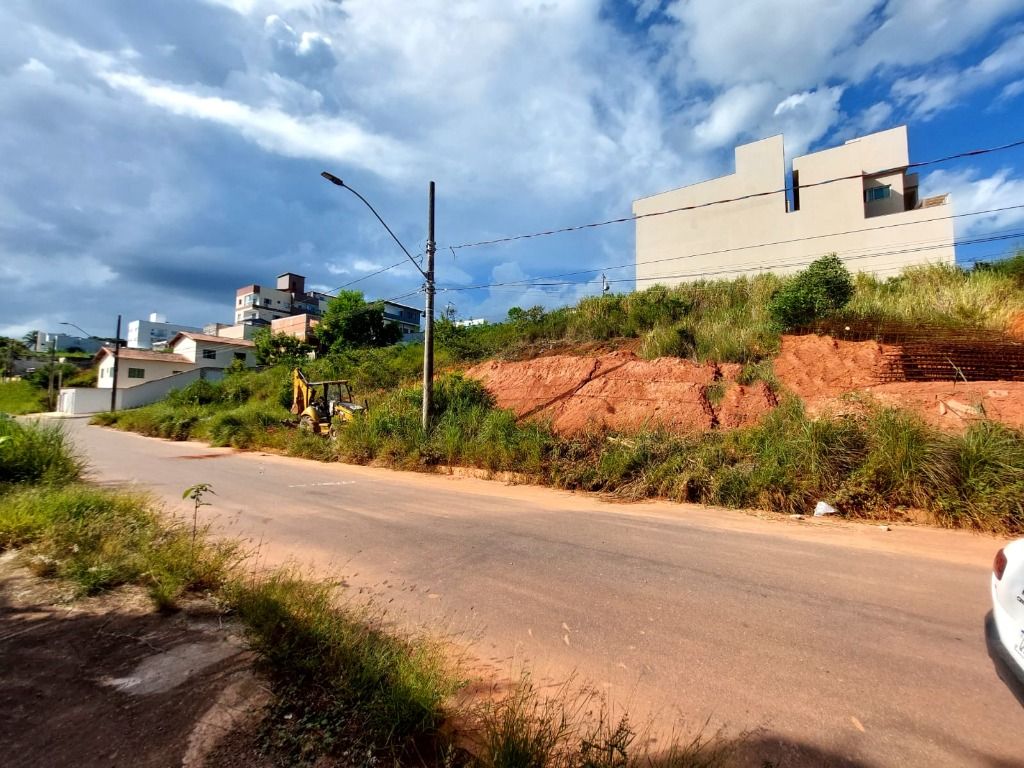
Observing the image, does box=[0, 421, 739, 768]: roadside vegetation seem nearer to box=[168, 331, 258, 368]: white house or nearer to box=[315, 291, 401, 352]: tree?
box=[315, 291, 401, 352]: tree

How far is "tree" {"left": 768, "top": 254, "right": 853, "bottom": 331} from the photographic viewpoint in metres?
14.2

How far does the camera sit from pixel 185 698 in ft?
8.46

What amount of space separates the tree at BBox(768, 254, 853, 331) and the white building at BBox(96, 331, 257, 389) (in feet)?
160

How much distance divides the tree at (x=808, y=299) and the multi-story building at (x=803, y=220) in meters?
14.3

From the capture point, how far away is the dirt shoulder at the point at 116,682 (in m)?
2.25

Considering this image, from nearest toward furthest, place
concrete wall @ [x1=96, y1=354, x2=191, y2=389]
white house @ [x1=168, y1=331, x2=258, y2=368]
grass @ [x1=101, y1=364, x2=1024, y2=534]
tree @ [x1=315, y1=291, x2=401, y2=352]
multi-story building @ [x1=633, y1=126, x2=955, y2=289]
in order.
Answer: grass @ [x1=101, y1=364, x2=1024, y2=534] < multi-story building @ [x1=633, y1=126, x2=955, y2=289] < tree @ [x1=315, y1=291, x2=401, y2=352] < concrete wall @ [x1=96, y1=354, x2=191, y2=389] < white house @ [x1=168, y1=331, x2=258, y2=368]

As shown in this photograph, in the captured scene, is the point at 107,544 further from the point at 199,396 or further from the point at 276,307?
the point at 276,307

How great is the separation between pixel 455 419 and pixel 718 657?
434 inches

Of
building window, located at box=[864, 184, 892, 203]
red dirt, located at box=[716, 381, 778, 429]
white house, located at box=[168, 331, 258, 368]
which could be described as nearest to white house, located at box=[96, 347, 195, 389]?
white house, located at box=[168, 331, 258, 368]

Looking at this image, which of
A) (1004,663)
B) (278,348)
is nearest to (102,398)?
(278,348)

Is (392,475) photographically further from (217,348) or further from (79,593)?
(217,348)

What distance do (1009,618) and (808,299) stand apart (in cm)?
1383

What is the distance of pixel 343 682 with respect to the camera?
2.60 meters

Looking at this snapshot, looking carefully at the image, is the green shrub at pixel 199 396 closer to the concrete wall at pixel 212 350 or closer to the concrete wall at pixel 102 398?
the concrete wall at pixel 102 398
